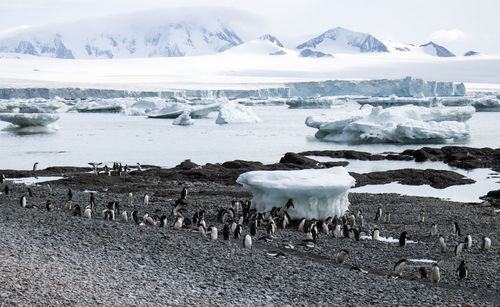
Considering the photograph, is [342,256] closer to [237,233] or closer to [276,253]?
[276,253]

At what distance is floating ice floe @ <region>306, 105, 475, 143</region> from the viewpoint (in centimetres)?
2748

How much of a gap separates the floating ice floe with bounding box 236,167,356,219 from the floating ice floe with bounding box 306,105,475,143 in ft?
55.0

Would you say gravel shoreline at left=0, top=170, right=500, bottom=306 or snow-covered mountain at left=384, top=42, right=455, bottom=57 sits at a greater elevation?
snow-covered mountain at left=384, top=42, right=455, bottom=57

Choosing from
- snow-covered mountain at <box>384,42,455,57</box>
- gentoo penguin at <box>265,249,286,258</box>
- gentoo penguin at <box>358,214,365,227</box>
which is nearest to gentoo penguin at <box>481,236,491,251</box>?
gentoo penguin at <box>358,214,365,227</box>

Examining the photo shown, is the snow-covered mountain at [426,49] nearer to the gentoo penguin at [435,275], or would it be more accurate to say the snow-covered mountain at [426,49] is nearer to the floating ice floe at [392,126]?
the floating ice floe at [392,126]

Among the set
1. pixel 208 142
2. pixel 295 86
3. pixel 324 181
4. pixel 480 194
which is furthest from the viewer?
pixel 295 86

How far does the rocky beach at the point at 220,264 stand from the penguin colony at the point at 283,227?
0.07 meters

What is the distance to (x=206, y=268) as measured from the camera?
7.15 metres

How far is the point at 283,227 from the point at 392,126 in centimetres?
1885

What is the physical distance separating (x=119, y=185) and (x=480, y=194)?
8800 mm

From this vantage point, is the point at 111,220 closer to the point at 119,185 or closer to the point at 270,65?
the point at 119,185

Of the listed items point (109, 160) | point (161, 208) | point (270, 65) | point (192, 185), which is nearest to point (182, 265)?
point (161, 208)

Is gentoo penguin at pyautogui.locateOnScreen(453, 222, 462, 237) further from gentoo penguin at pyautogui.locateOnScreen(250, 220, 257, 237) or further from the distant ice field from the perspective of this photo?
the distant ice field

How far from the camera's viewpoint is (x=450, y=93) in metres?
69.0
